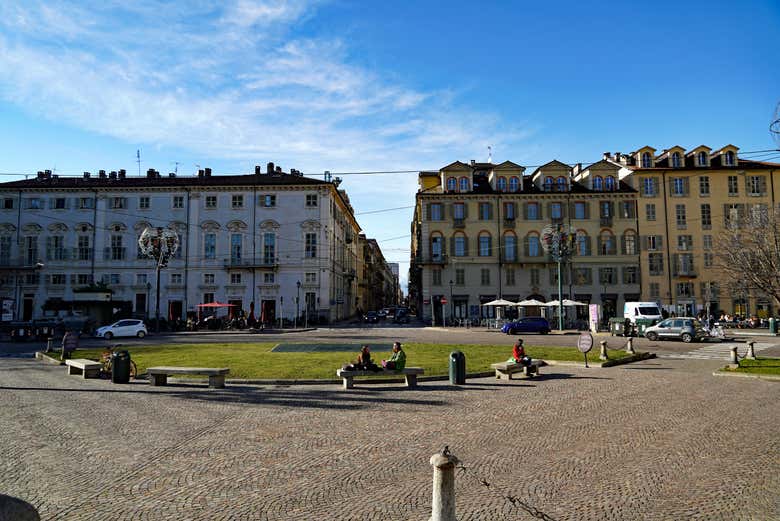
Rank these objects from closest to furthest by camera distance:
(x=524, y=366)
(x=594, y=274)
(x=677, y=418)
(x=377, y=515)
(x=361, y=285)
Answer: (x=377, y=515), (x=677, y=418), (x=524, y=366), (x=594, y=274), (x=361, y=285)

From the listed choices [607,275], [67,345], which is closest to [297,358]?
[67,345]

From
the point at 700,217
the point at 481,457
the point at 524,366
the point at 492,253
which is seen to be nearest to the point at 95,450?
the point at 481,457

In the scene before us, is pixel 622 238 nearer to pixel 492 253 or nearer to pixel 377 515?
pixel 492 253

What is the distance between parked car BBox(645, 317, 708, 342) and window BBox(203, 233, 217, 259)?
40185 millimetres

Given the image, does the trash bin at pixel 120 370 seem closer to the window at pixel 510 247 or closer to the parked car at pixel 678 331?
the parked car at pixel 678 331

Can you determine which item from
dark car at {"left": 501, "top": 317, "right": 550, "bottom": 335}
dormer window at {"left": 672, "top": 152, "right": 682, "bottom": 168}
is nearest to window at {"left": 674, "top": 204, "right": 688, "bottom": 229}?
dormer window at {"left": 672, "top": 152, "right": 682, "bottom": 168}

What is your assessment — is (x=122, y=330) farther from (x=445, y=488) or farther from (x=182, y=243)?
(x=445, y=488)

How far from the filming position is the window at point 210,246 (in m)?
54.7

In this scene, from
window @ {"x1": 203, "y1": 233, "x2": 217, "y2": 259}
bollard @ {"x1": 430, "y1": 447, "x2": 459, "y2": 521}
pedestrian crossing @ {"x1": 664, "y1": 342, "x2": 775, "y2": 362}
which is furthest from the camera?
window @ {"x1": 203, "y1": 233, "x2": 217, "y2": 259}

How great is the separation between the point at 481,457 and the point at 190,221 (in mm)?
52412

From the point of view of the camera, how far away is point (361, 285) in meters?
93.4

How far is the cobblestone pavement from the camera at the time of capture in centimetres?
598

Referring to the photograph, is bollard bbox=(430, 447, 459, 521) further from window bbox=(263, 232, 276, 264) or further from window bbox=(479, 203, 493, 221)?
window bbox=(263, 232, 276, 264)

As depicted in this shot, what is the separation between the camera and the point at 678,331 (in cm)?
3167
